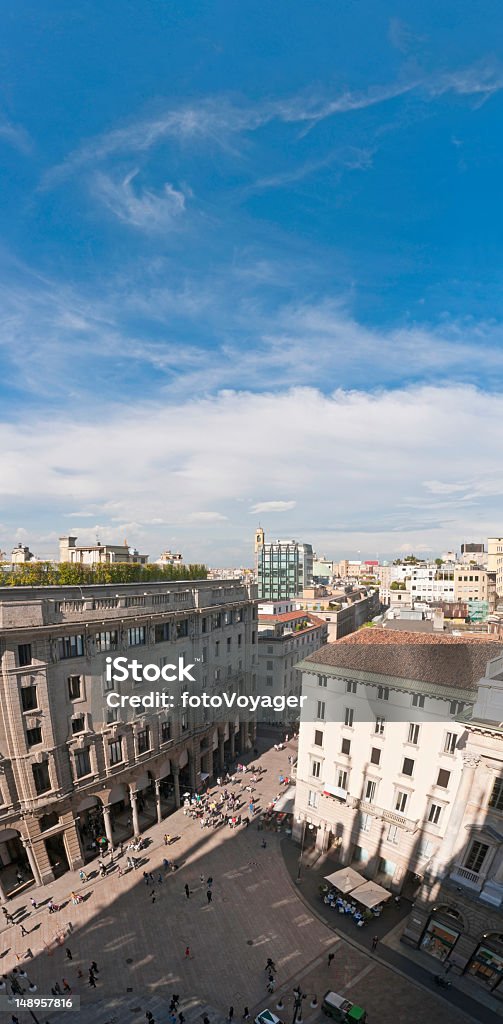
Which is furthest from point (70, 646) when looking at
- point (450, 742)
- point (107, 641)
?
point (450, 742)

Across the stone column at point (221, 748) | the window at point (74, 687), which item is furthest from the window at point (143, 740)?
the stone column at point (221, 748)

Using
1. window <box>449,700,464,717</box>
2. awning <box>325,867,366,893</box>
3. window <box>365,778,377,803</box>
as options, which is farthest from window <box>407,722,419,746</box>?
awning <box>325,867,366,893</box>

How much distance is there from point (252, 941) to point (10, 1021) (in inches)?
667

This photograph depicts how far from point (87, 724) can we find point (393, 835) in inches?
1159

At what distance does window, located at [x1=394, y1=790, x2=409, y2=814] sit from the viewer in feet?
127

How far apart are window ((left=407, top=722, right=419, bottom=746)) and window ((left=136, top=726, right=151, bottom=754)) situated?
2770 centimetres

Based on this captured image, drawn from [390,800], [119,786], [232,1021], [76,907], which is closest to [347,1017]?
[232,1021]

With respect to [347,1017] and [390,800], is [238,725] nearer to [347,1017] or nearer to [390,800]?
[390,800]

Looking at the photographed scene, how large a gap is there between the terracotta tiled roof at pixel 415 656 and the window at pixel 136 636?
18275 mm

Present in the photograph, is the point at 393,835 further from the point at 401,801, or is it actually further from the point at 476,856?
the point at 476,856

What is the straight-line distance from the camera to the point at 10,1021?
29844mm

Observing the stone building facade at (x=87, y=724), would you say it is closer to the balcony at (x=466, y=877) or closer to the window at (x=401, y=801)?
the window at (x=401, y=801)

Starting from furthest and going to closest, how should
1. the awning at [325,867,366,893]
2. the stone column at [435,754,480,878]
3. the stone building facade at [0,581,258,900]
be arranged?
the stone building facade at [0,581,258,900], the awning at [325,867,366,893], the stone column at [435,754,480,878]

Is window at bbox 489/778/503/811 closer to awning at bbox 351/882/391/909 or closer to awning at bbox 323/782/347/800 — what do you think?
awning at bbox 351/882/391/909
